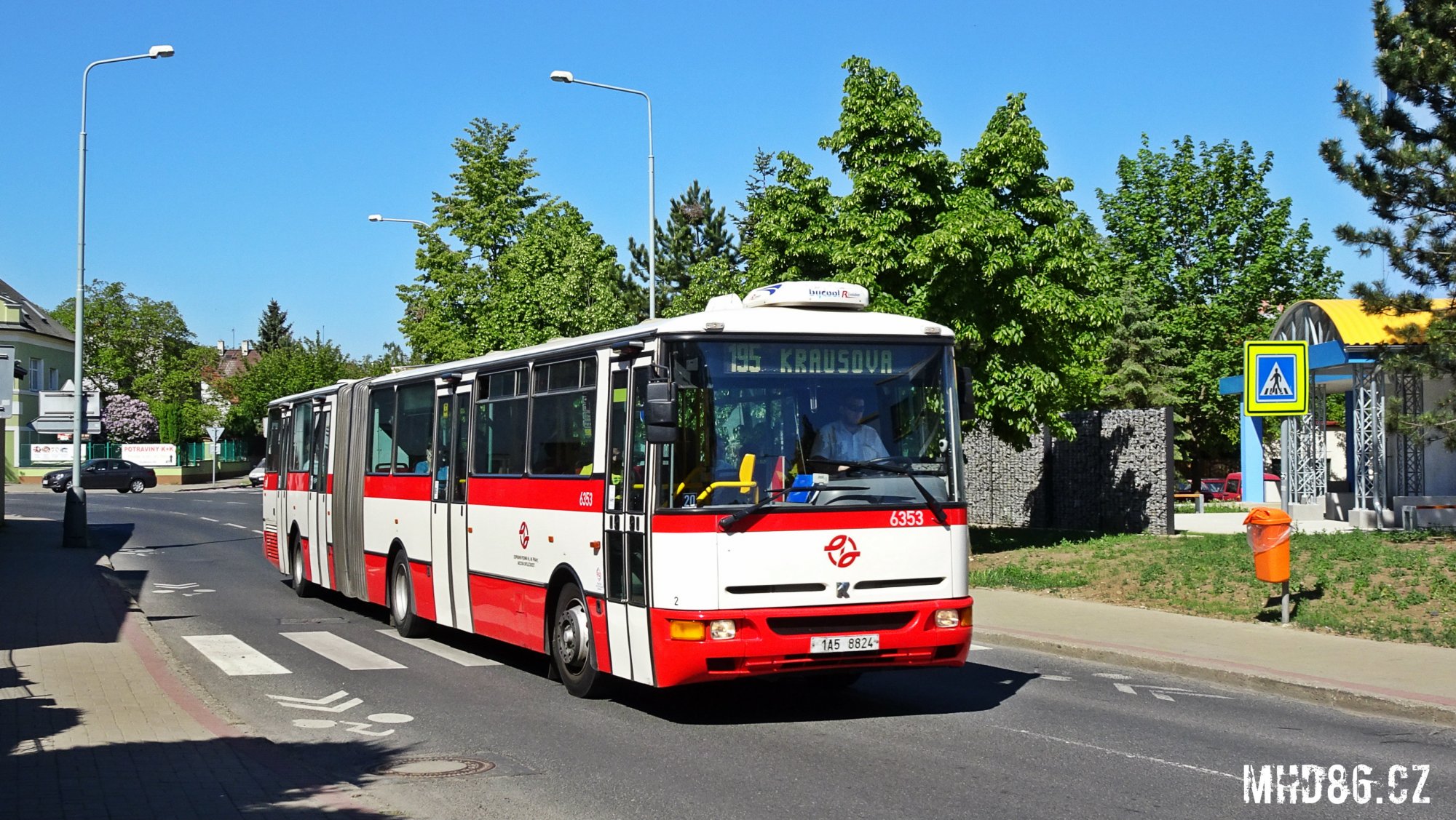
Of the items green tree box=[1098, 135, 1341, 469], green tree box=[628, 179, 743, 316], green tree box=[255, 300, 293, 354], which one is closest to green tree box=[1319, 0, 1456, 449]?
green tree box=[1098, 135, 1341, 469]

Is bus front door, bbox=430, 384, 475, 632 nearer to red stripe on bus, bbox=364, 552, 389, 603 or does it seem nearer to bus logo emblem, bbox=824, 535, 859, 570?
red stripe on bus, bbox=364, 552, 389, 603

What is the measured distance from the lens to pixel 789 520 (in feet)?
32.4

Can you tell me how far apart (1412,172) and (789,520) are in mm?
12793

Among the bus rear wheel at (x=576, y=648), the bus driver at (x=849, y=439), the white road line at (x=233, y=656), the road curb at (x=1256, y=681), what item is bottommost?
the road curb at (x=1256, y=681)

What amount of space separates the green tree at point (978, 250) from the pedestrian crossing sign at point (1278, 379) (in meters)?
7.50

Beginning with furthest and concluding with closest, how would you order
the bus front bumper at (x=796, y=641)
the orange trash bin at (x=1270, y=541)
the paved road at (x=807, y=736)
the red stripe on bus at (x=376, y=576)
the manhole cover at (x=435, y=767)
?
1. the red stripe on bus at (x=376, y=576)
2. the orange trash bin at (x=1270, y=541)
3. the bus front bumper at (x=796, y=641)
4. the manhole cover at (x=435, y=767)
5. the paved road at (x=807, y=736)

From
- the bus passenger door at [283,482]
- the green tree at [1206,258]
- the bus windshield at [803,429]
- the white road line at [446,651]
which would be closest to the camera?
the bus windshield at [803,429]

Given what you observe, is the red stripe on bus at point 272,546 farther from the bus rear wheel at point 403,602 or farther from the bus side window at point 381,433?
the bus rear wheel at point 403,602

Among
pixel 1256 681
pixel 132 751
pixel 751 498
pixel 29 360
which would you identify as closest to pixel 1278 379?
pixel 1256 681

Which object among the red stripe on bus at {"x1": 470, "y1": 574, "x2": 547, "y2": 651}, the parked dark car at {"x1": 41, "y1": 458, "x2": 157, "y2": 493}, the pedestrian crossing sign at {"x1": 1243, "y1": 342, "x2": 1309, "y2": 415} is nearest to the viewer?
the red stripe on bus at {"x1": 470, "y1": 574, "x2": 547, "y2": 651}

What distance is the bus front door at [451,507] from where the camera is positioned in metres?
14.2

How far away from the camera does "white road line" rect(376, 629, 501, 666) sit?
45.6 ft


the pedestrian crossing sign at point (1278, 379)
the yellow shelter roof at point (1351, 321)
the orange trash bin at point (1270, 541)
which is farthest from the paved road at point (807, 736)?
the yellow shelter roof at point (1351, 321)

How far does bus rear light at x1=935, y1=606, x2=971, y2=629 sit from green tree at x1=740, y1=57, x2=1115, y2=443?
42.7 feet
